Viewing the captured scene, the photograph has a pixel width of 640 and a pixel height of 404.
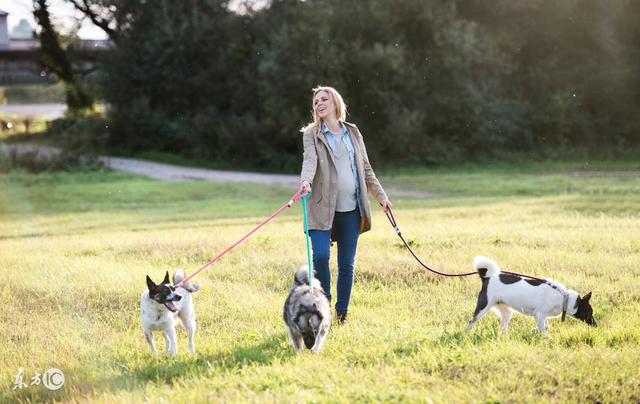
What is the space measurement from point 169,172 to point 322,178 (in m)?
24.7

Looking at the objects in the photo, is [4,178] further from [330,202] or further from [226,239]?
[330,202]

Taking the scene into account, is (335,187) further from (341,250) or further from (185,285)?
(185,285)

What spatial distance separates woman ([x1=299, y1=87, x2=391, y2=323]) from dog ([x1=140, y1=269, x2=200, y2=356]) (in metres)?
1.38

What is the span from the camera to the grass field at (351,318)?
16.2ft

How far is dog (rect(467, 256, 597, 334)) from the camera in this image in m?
5.89

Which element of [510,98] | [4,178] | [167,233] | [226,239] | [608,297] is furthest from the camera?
[510,98]

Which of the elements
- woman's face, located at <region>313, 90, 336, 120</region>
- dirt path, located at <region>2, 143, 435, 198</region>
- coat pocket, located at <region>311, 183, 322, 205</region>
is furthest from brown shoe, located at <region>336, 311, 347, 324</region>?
dirt path, located at <region>2, 143, 435, 198</region>

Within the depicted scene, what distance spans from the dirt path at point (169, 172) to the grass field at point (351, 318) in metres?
12.0

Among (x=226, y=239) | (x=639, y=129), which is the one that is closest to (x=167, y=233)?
(x=226, y=239)

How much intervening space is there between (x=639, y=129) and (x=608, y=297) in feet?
90.0

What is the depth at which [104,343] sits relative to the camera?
6.38 m

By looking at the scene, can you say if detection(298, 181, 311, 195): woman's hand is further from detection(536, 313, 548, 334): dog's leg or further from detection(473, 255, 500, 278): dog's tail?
detection(536, 313, 548, 334): dog's leg

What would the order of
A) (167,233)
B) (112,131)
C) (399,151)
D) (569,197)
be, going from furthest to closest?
(112,131)
(399,151)
(569,197)
(167,233)

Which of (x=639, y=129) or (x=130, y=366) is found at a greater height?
(x=639, y=129)
